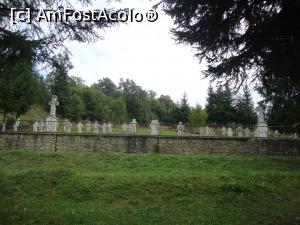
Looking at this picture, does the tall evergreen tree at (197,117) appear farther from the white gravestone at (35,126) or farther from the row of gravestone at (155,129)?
the white gravestone at (35,126)

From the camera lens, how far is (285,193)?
428 inches

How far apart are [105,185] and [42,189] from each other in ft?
6.14

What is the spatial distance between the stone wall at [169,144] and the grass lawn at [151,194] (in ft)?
10.1

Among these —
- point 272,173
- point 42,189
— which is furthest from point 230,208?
point 42,189

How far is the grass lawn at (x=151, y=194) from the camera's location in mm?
Answer: 8734

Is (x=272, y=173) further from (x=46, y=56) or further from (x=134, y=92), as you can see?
(x=134, y=92)

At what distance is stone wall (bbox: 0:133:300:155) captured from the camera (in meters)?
17.6

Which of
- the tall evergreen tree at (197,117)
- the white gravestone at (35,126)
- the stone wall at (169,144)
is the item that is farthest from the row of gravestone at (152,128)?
the tall evergreen tree at (197,117)

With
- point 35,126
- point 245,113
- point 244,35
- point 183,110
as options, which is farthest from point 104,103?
point 244,35

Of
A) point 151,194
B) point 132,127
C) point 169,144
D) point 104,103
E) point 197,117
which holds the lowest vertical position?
point 151,194

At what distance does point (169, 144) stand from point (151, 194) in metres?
7.46

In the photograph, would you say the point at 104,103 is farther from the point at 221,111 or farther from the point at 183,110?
the point at 221,111

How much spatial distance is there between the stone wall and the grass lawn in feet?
10.1

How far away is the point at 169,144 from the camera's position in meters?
17.8
